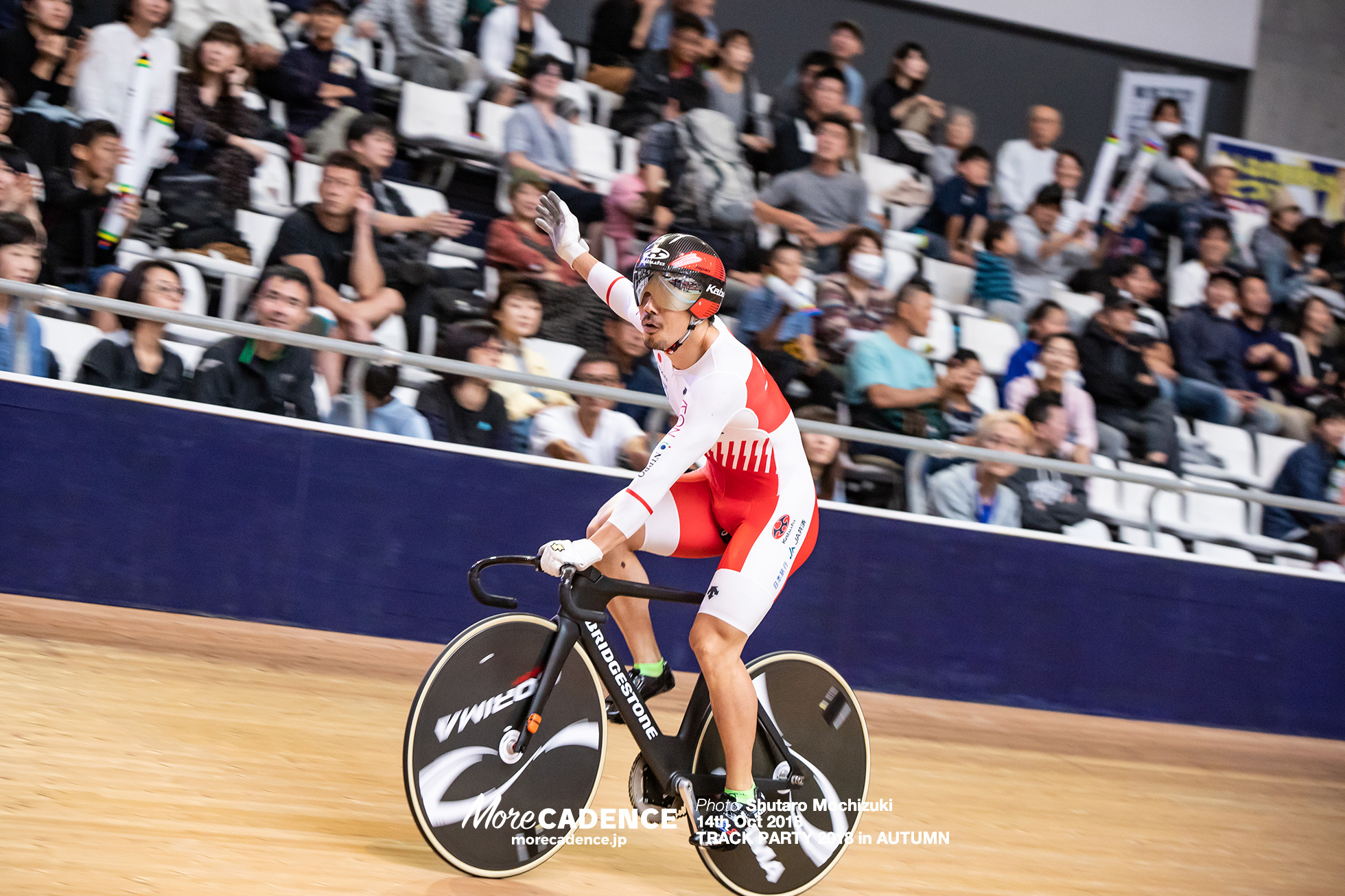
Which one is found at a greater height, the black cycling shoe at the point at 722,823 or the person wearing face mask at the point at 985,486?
the person wearing face mask at the point at 985,486

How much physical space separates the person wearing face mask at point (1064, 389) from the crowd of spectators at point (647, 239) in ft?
0.07

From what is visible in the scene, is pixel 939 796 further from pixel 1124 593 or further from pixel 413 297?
pixel 413 297

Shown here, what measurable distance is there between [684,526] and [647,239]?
4.11 m

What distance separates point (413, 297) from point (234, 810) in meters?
3.34

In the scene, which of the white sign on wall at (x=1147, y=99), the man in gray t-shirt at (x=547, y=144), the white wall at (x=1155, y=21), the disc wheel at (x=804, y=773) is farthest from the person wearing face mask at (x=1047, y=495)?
the white wall at (x=1155, y=21)

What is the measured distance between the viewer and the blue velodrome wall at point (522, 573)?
5.31 meters

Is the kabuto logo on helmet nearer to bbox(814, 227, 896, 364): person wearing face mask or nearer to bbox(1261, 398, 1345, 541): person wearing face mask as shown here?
bbox(814, 227, 896, 364): person wearing face mask

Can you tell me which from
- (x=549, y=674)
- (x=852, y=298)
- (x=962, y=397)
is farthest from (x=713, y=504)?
(x=852, y=298)

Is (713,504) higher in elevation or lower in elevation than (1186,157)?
lower

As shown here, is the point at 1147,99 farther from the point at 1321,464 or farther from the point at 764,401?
the point at 764,401

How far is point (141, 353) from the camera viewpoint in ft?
17.2

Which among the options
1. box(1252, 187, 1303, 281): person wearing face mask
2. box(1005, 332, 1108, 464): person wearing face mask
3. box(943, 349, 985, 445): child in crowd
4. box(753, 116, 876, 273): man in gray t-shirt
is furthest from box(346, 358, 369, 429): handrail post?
box(1252, 187, 1303, 281): person wearing face mask

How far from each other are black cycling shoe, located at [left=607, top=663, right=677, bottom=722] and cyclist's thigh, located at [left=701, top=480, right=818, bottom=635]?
25cm

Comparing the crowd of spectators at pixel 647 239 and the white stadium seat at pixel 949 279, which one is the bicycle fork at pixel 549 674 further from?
the white stadium seat at pixel 949 279
